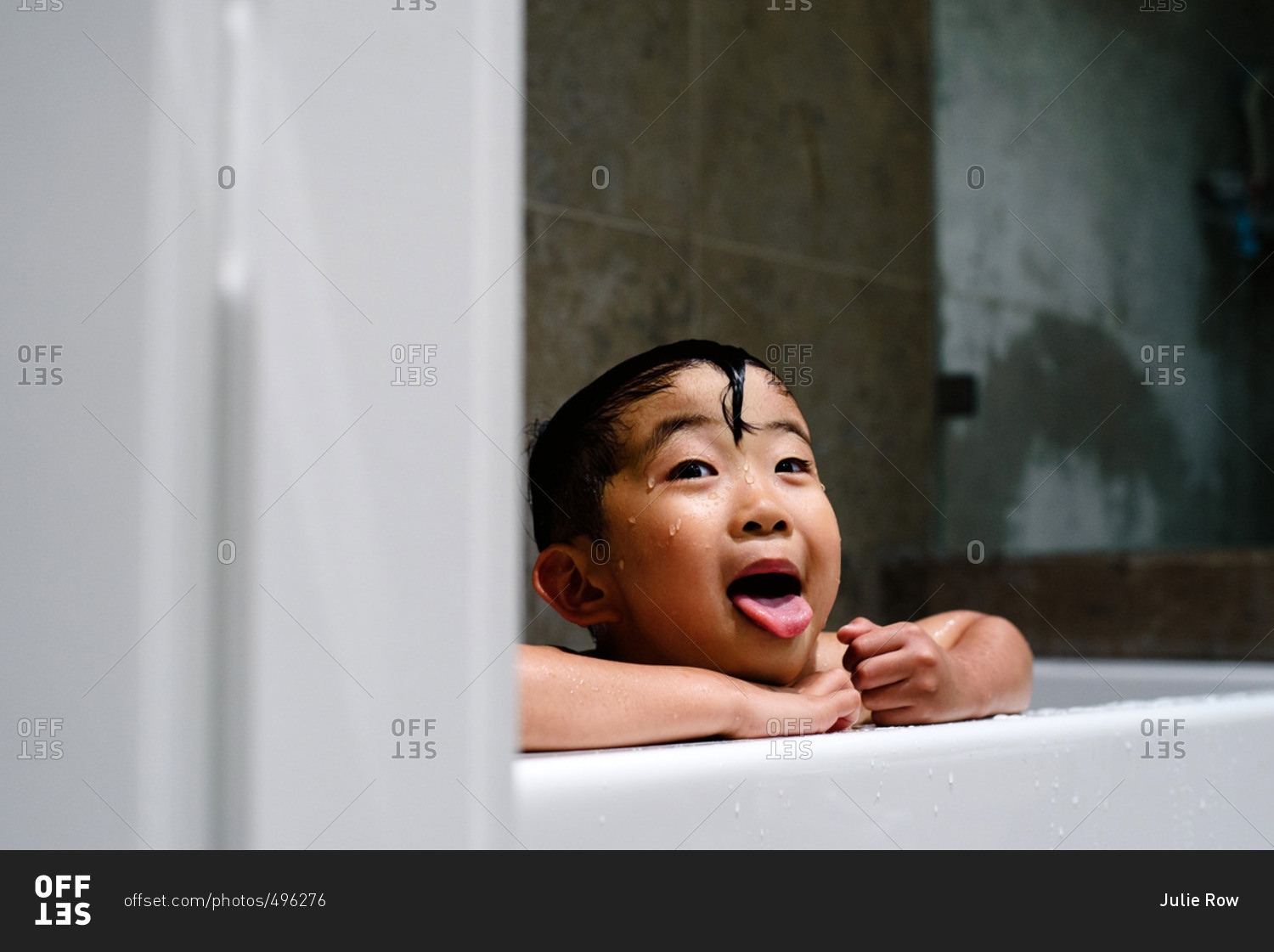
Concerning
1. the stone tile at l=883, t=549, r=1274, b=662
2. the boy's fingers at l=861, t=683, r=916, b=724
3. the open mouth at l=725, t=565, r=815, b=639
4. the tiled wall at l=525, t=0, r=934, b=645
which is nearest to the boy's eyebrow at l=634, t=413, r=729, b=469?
the open mouth at l=725, t=565, r=815, b=639

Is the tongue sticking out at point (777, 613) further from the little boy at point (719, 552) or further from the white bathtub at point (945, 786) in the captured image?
the white bathtub at point (945, 786)

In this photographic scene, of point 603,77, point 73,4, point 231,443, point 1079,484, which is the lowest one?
point 231,443

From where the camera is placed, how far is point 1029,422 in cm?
242

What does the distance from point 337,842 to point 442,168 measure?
0.56 feet

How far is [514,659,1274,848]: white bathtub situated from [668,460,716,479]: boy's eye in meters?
0.25

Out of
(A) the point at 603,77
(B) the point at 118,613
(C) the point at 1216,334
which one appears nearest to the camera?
(B) the point at 118,613

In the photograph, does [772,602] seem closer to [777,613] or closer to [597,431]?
[777,613]

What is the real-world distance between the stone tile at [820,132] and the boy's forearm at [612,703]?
142 cm

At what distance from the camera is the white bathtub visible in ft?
1.54

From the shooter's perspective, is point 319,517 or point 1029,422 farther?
point 1029,422

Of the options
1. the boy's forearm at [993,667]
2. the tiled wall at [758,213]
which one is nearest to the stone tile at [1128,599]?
the tiled wall at [758,213]

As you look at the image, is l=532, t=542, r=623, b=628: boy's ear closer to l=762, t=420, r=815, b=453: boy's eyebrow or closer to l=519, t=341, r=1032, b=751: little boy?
l=519, t=341, r=1032, b=751: little boy
